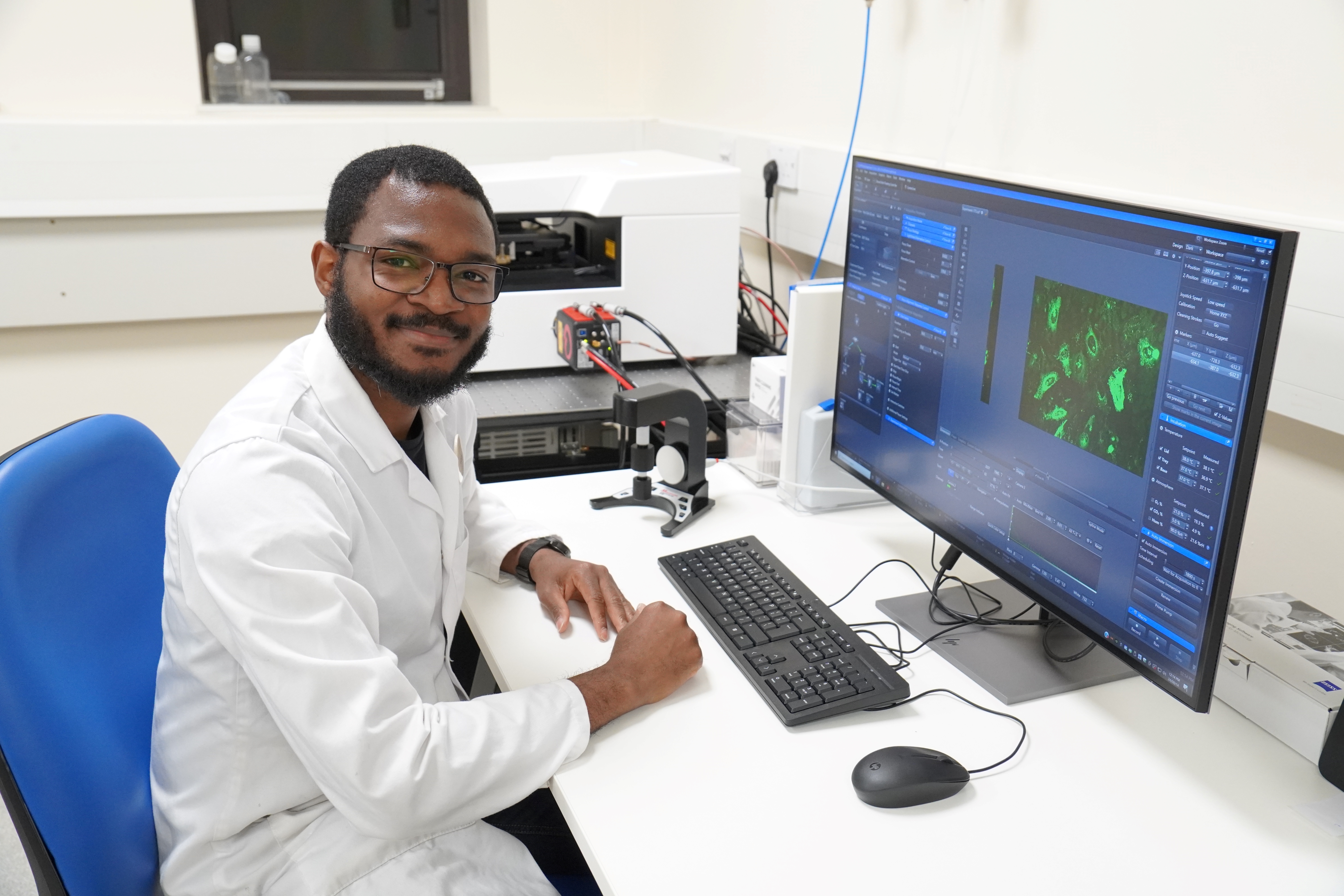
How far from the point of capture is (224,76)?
283 centimetres

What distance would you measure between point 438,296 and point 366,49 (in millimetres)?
2346

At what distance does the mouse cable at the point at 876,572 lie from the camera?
1.23m

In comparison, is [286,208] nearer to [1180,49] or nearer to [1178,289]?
[1180,49]

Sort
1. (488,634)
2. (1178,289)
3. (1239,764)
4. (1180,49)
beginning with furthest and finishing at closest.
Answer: (1180,49) → (488,634) → (1239,764) → (1178,289)

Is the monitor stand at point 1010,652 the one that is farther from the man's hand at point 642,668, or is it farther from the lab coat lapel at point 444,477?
the lab coat lapel at point 444,477

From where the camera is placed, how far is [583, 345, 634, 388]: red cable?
187cm

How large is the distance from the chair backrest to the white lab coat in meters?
0.04

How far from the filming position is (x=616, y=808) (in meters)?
0.86

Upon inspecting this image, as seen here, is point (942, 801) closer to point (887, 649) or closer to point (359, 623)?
point (887, 649)

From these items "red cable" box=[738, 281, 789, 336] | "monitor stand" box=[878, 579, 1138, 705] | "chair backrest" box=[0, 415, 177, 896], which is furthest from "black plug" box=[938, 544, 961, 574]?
"red cable" box=[738, 281, 789, 336]

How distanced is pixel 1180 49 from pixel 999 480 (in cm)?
67

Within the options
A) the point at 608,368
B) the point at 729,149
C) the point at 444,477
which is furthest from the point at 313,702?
the point at 729,149

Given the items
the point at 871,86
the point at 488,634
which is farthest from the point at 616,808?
the point at 871,86

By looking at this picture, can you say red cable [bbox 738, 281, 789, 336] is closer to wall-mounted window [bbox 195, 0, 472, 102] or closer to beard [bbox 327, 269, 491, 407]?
beard [bbox 327, 269, 491, 407]
